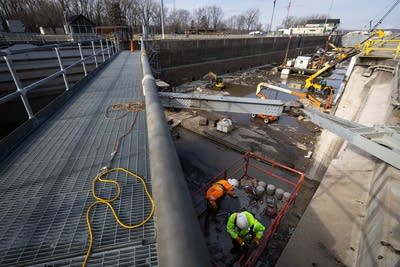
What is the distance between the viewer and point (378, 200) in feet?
14.8

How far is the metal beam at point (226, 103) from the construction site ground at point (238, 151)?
574 mm

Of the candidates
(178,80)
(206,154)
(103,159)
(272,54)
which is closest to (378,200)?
(103,159)

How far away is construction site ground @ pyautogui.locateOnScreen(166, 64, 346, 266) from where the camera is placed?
20.1ft

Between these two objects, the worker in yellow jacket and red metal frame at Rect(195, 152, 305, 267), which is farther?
red metal frame at Rect(195, 152, 305, 267)

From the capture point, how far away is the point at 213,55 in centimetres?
3095

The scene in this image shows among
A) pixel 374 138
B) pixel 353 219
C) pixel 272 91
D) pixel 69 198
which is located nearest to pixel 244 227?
pixel 353 219

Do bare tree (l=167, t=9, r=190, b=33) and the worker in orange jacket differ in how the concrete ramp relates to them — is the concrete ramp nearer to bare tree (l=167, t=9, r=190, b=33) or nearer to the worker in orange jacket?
the worker in orange jacket

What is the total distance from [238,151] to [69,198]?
10.2 metres

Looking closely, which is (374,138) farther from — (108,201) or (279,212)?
(108,201)

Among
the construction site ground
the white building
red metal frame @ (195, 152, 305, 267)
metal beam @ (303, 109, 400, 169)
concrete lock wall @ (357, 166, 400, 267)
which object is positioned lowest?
the construction site ground

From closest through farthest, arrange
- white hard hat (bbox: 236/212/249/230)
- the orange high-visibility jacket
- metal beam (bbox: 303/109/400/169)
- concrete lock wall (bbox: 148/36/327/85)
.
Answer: metal beam (bbox: 303/109/400/169)
white hard hat (bbox: 236/212/249/230)
the orange high-visibility jacket
concrete lock wall (bbox: 148/36/327/85)

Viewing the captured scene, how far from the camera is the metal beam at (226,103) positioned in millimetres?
5566

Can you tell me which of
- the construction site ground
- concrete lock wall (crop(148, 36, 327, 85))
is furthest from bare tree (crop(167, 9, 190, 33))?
the construction site ground

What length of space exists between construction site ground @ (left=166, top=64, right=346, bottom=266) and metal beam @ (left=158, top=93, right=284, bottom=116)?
57 centimetres
